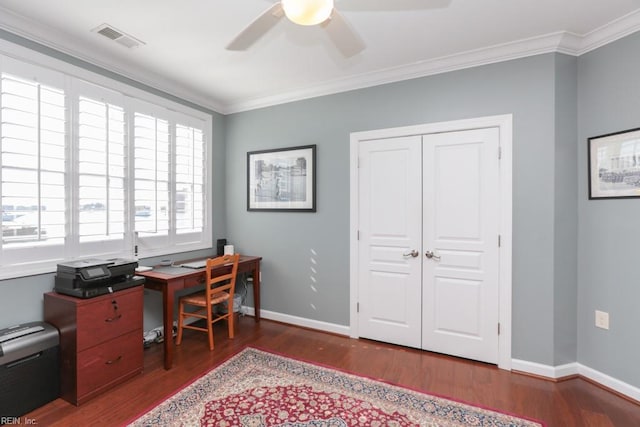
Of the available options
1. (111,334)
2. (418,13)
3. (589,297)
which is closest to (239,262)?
(111,334)

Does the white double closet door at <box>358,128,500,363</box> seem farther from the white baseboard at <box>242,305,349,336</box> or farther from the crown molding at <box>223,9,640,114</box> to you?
the crown molding at <box>223,9,640,114</box>

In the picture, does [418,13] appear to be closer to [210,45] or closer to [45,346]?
[210,45]

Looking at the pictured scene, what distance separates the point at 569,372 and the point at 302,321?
2424 mm

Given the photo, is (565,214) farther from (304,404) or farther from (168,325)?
(168,325)

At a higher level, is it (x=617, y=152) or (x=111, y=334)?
(x=617, y=152)

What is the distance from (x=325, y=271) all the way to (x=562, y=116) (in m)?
2.51

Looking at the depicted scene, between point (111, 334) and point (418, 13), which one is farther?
point (111, 334)

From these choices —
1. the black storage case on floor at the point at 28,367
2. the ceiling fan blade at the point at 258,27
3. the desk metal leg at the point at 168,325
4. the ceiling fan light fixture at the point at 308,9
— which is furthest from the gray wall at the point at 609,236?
the black storage case on floor at the point at 28,367

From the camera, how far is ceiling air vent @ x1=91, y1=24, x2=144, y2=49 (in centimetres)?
232

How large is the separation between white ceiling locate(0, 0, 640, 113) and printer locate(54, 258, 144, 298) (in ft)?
5.64

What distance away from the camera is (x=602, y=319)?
238 centimetres

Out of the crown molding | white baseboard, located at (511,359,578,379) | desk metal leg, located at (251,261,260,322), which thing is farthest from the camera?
desk metal leg, located at (251,261,260,322)

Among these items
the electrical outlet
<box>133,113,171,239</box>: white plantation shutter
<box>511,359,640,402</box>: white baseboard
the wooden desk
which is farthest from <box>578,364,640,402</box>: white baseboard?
<box>133,113,171,239</box>: white plantation shutter

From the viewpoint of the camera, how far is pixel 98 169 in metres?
2.71
